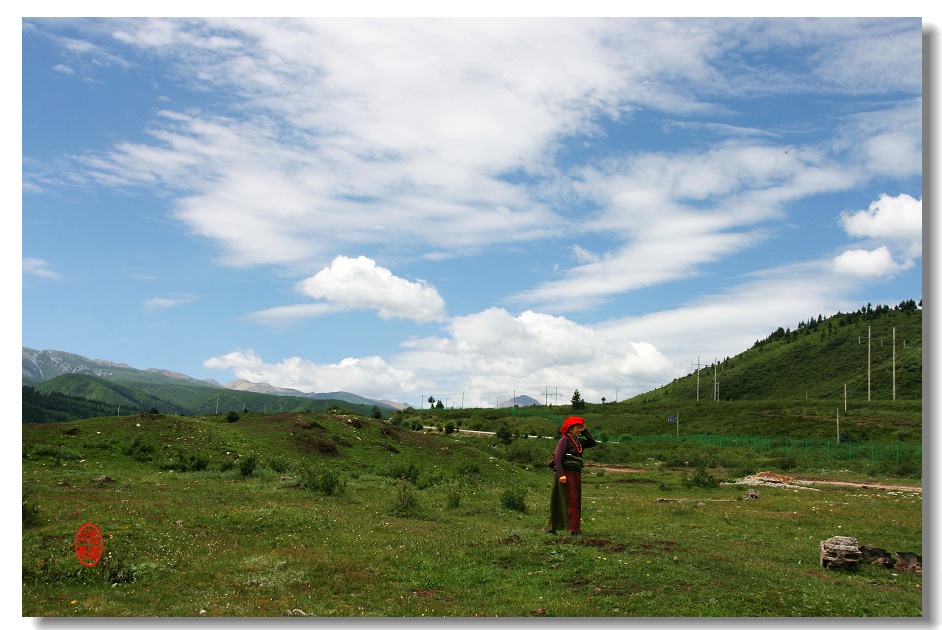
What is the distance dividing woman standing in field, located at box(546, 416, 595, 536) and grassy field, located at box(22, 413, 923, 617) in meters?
0.69

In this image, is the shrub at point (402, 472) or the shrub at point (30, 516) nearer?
the shrub at point (30, 516)

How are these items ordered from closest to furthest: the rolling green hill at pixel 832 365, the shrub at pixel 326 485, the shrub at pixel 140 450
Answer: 1. the shrub at pixel 326 485
2. the shrub at pixel 140 450
3. the rolling green hill at pixel 832 365

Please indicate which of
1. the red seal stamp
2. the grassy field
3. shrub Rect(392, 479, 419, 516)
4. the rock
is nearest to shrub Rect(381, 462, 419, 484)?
the grassy field

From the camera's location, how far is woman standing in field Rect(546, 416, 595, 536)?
16.9 meters

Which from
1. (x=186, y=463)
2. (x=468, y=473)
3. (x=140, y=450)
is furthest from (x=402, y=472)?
(x=140, y=450)

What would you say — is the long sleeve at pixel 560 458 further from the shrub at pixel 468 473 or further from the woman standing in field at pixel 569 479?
the shrub at pixel 468 473

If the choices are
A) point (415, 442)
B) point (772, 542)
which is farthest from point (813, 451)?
point (772, 542)

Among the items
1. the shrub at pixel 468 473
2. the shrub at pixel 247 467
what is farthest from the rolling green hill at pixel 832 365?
the shrub at pixel 247 467

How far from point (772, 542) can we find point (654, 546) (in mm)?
4592

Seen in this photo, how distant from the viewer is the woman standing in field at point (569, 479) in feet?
55.5

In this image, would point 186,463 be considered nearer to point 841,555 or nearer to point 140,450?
point 140,450

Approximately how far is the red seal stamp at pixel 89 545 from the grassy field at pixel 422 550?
6.4 inches

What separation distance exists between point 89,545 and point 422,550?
7082 millimetres
